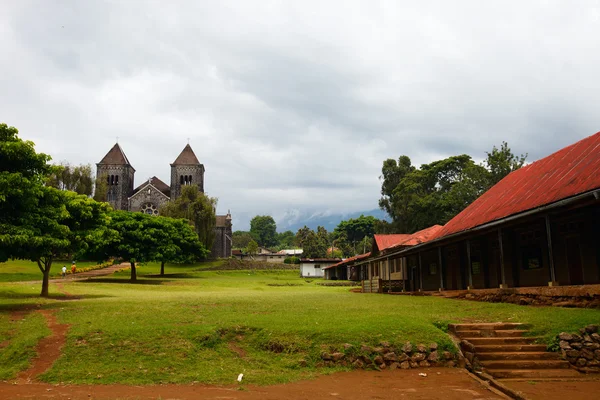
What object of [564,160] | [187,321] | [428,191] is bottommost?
[187,321]

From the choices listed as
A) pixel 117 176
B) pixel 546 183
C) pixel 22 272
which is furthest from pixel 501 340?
pixel 117 176

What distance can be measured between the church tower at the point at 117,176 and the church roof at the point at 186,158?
1006cm

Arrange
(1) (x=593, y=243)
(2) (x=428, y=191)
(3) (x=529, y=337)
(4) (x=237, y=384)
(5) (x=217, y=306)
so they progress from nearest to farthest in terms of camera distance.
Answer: (4) (x=237, y=384)
(3) (x=529, y=337)
(1) (x=593, y=243)
(5) (x=217, y=306)
(2) (x=428, y=191)

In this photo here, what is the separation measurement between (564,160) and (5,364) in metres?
21.8

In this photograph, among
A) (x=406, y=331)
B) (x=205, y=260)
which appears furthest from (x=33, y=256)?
(x=205, y=260)

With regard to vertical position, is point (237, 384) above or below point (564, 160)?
below

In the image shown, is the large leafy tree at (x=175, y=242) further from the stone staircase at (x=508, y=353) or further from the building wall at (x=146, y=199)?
the stone staircase at (x=508, y=353)

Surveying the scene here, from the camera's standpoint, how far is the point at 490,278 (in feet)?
72.4

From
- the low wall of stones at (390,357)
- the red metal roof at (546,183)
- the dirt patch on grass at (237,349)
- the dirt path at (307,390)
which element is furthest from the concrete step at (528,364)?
the dirt patch on grass at (237,349)

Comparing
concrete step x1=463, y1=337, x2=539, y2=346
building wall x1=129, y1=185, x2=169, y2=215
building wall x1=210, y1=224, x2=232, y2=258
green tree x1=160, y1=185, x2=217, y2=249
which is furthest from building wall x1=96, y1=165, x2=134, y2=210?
concrete step x1=463, y1=337, x2=539, y2=346

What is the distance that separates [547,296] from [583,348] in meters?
5.33

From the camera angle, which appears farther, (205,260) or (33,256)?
(205,260)

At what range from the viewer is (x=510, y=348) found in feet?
37.7

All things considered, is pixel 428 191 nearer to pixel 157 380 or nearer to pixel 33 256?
pixel 33 256
